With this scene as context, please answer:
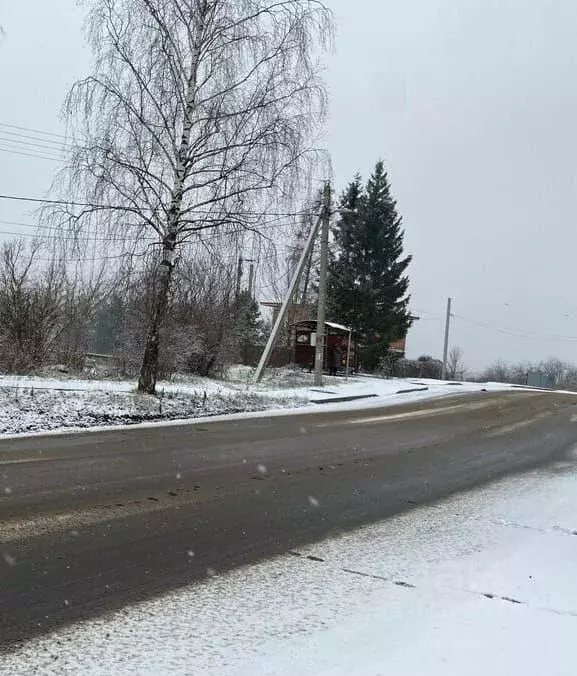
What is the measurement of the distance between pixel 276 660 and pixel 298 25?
16571mm

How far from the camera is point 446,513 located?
695 centimetres

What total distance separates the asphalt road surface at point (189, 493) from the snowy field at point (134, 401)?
1.17 m

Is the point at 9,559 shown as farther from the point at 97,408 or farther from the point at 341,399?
the point at 341,399

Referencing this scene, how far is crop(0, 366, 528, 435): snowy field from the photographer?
12172mm

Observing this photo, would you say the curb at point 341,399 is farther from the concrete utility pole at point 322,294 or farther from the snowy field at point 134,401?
the concrete utility pole at point 322,294

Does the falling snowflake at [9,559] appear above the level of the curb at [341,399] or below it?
below

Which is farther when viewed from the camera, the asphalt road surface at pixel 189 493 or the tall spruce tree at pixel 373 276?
the tall spruce tree at pixel 373 276

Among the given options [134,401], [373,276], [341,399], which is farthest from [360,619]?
[373,276]

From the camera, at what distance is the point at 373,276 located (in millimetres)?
41344

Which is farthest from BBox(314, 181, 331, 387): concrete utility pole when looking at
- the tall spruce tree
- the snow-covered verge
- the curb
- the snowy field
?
the tall spruce tree

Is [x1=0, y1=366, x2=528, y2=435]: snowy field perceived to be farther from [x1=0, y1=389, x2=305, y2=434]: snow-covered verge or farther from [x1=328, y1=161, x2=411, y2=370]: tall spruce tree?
[x1=328, y1=161, x2=411, y2=370]: tall spruce tree

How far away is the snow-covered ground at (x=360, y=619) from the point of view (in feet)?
11.1

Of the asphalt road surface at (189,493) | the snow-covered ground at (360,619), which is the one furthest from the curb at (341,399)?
the snow-covered ground at (360,619)

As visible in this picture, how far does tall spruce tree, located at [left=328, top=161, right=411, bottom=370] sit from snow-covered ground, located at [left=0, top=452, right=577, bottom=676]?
Result: 3503 centimetres
